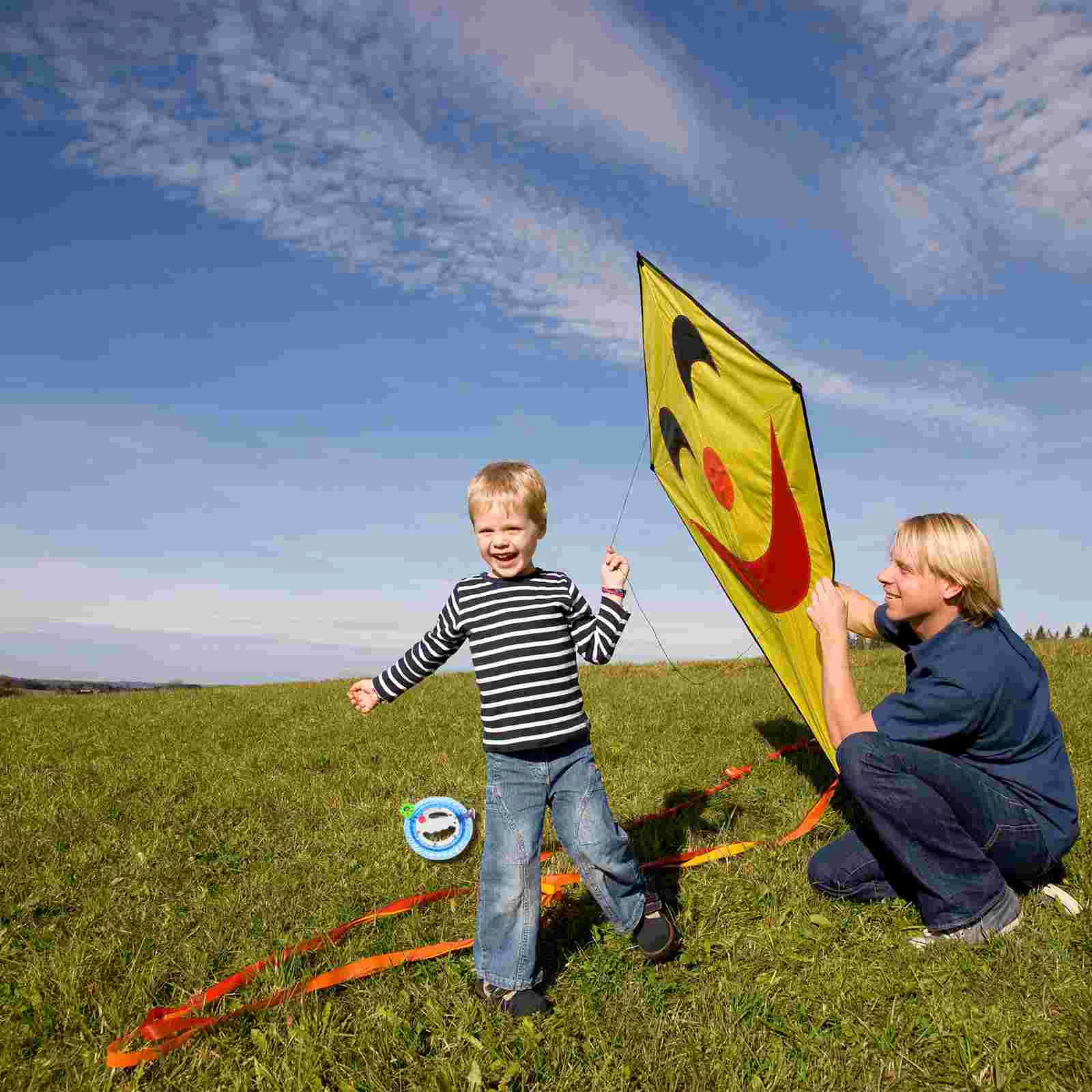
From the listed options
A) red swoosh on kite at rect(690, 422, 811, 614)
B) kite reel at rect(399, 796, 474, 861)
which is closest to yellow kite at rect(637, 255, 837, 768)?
red swoosh on kite at rect(690, 422, 811, 614)

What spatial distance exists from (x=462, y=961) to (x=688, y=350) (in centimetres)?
416

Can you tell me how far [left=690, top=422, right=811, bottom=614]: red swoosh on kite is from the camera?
18.0ft

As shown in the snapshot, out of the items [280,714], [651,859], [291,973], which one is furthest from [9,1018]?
[280,714]

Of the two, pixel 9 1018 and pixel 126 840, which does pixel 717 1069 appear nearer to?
pixel 9 1018

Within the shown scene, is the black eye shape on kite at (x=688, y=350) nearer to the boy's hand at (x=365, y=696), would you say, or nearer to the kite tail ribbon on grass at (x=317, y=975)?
the boy's hand at (x=365, y=696)

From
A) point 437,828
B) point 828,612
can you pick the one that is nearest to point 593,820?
point 828,612

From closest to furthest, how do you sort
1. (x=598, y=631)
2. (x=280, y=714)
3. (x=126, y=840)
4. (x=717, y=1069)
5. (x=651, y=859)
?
(x=717, y=1069)
(x=598, y=631)
(x=651, y=859)
(x=126, y=840)
(x=280, y=714)

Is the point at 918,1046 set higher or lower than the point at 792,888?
lower

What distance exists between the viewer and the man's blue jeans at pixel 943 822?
450 centimetres

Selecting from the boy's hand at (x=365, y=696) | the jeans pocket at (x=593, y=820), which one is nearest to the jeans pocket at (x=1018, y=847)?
the jeans pocket at (x=593, y=820)

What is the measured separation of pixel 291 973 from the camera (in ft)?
14.2

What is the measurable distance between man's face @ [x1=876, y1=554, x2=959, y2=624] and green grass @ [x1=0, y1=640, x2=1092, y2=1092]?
1749 millimetres

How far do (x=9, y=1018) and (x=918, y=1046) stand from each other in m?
4.22

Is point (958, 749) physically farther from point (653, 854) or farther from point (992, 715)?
point (653, 854)
